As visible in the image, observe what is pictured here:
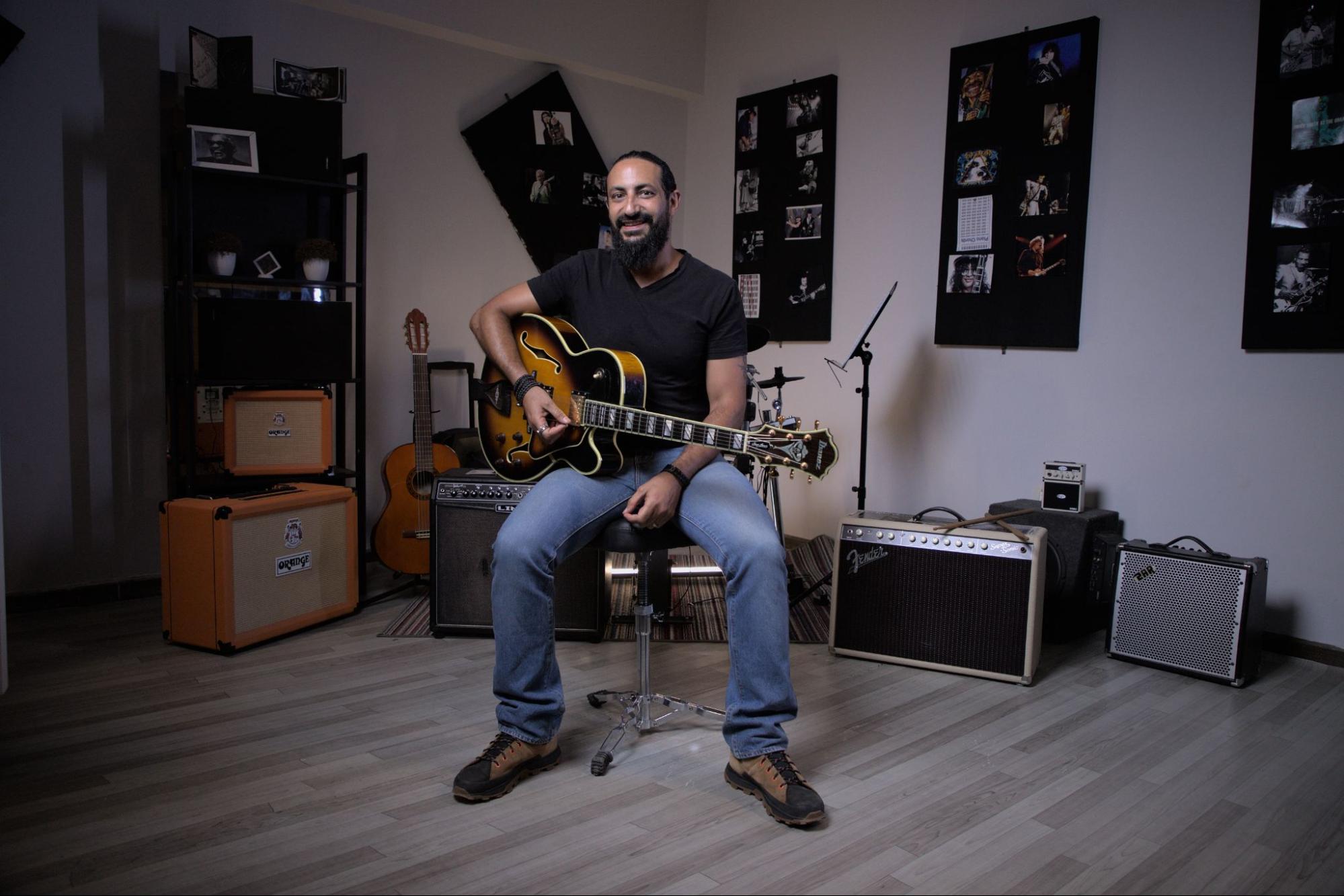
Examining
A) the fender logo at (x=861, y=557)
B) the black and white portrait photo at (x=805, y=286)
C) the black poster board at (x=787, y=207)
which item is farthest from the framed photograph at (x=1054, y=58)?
the fender logo at (x=861, y=557)

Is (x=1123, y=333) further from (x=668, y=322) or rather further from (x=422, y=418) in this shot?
(x=422, y=418)

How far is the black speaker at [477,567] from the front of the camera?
2.99 metres

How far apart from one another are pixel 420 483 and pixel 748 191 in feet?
7.43

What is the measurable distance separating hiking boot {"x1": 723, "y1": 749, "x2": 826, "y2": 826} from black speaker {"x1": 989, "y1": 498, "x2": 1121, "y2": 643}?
4.99ft

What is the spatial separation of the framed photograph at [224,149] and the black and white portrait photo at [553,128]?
1629 mm

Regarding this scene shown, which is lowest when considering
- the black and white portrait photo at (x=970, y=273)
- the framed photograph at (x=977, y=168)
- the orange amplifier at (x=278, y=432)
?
the orange amplifier at (x=278, y=432)

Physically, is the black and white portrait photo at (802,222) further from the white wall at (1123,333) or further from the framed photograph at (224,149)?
the framed photograph at (224,149)

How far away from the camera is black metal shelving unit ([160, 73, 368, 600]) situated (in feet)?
10.2

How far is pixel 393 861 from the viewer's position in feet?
5.48

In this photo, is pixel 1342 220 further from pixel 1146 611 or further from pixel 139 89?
pixel 139 89

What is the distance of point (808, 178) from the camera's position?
4.44 meters

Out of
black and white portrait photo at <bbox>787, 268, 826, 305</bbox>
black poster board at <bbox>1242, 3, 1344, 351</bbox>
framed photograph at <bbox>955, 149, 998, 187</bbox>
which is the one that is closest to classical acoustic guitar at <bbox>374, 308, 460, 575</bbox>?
black and white portrait photo at <bbox>787, 268, 826, 305</bbox>

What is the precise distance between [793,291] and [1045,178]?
1349mm

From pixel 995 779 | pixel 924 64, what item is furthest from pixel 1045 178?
pixel 995 779
